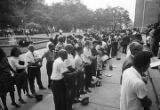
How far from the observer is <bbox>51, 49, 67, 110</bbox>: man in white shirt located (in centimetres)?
341

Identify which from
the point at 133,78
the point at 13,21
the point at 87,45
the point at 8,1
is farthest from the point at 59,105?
the point at 13,21

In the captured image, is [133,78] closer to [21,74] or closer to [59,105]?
[59,105]

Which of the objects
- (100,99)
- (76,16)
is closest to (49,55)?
(100,99)

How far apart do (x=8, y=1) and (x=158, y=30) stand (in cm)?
2056

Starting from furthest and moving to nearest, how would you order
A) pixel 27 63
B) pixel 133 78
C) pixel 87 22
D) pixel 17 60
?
pixel 87 22 → pixel 27 63 → pixel 17 60 → pixel 133 78

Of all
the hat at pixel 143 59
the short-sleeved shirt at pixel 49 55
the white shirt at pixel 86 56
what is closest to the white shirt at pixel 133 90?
the hat at pixel 143 59

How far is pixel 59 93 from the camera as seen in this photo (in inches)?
141

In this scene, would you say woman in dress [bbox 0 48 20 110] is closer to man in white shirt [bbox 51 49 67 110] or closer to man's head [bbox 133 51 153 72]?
man in white shirt [bbox 51 49 67 110]

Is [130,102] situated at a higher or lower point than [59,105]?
higher

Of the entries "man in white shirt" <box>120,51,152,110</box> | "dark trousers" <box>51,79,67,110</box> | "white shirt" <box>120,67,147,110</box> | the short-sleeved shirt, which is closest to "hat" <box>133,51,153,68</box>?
"man in white shirt" <box>120,51,152,110</box>

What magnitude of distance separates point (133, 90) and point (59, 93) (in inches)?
82.7

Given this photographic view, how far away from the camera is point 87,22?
47.9 metres

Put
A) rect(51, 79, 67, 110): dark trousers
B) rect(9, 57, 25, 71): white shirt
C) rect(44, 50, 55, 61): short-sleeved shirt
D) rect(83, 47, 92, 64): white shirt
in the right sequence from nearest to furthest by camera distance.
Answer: rect(51, 79, 67, 110): dark trousers → rect(9, 57, 25, 71): white shirt → rect(44, 50, 55, 61): short-sleeved shirt → rect(83, 47, 92, 64): white shirt

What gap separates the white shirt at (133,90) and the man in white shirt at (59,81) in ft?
5.60
